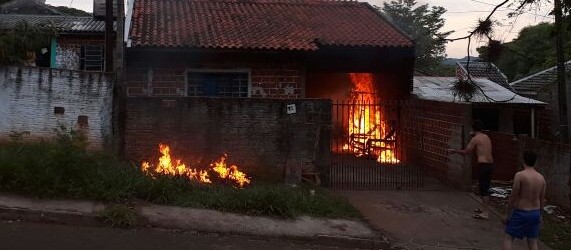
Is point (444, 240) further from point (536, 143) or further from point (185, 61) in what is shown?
point (185, 61)

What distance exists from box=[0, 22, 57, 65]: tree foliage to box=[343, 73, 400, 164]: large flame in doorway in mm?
6604

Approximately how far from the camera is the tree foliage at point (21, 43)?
31.7 ft

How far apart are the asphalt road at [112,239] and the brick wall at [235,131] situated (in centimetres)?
285

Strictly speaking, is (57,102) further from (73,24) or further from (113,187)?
(73,24)

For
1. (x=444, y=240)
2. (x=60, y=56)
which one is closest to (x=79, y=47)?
(x=60, y=56)

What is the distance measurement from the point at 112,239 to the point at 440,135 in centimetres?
702

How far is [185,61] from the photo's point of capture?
12.4 meters

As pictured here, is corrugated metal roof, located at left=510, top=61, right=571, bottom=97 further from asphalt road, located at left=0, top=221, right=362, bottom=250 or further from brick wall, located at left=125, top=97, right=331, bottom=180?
asphalt road, located at left=0, top=221, right=362, bottom=250

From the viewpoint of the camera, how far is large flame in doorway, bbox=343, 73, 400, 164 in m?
12.3

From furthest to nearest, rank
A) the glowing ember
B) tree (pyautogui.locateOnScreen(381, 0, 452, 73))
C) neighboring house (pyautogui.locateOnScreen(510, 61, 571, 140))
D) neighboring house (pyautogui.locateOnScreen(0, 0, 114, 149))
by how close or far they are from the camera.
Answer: tree (pyautogui.locateOnScreen(381, 0, 452, 73))
neighboring house (pyautogui.locateOnScreen(510, 61, 571, 140))
neighboring house (pyautogui.locateOnScreen(0, 0, 114, 149))
the glowing ember

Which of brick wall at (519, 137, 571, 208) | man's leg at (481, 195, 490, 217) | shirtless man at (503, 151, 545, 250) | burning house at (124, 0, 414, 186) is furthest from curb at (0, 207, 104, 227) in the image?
brick wall at (519, 137, 571, 208)

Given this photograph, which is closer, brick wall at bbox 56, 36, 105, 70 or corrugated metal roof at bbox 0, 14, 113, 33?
corrugated metal roof at bbox 0, 14, 113, 33

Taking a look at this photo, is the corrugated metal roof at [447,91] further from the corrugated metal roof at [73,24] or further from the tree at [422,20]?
the tree at [422,20]

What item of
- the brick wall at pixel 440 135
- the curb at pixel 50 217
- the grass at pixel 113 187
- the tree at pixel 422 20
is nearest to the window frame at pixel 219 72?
the brick wall at pixel 440 135
